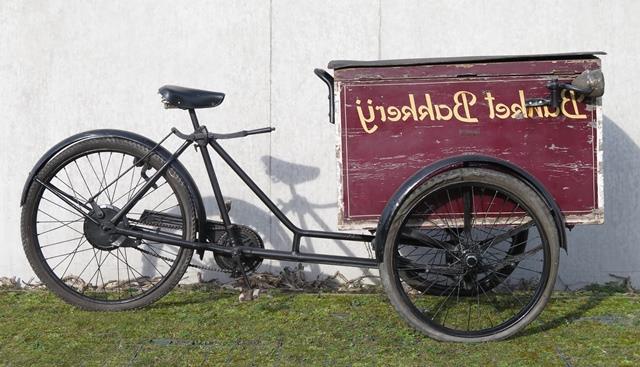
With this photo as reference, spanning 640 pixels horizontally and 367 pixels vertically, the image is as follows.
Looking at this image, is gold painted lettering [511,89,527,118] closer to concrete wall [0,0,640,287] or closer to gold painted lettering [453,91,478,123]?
gold painted lettering [453,91,478,123]

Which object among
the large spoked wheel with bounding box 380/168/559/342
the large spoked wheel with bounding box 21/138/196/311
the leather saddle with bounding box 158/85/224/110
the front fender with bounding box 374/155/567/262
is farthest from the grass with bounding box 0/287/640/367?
the leather saddle with bounding box 158/85/224/110

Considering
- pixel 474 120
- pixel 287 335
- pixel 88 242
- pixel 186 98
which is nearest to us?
pixel 474 120

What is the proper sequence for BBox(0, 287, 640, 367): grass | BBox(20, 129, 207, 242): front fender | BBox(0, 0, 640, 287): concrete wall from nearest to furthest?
1. BBox(0, 287, 640, 367): grass
2. BBox(20, 129, 207, 242): front fender
3. BBox(0, 0, 640, 287): concrete wall

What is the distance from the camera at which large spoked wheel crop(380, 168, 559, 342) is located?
404cm

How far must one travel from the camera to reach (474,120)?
13.6 feet

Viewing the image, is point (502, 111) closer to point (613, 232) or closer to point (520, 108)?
point (520, 108)

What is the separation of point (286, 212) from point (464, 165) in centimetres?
155

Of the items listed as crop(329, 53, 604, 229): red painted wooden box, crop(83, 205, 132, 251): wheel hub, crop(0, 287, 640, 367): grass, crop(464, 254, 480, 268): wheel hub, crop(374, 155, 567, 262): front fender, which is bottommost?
crop(0, 287, 640, 367): grass

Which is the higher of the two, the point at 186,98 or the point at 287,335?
the point at 186,98

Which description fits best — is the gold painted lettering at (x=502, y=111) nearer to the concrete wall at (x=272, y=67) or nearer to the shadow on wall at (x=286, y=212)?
the concrete wall at (x=272, y=67)

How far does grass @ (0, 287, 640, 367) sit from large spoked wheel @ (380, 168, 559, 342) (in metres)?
0.18

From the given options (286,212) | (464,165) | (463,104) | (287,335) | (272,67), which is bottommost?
(287,335)

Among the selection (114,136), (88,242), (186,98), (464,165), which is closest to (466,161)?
(464,165)

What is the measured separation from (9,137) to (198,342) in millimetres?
1936
